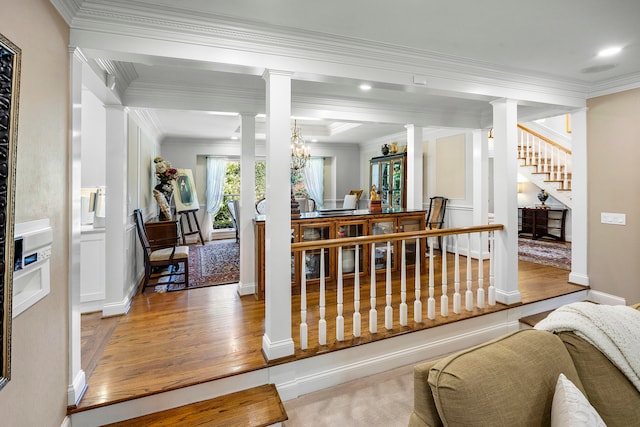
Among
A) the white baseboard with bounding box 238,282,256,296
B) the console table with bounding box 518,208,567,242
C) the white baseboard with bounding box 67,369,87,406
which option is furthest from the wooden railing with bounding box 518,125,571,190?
the white baseboard with bounding box 67,369,87,406

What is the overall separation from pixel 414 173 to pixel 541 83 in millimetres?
1952

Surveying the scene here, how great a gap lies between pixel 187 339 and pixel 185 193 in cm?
491

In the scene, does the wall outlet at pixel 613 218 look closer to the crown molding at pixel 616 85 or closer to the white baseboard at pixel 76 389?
the crown molding at pixel 616 85

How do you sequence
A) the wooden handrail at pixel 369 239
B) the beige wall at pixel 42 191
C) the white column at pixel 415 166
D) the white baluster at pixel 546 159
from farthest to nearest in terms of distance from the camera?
the white baluster at pixel 546 159
the white column at pixel 415 166
the wooden handrail at pixel 369 239
the beige wall at pixel 42 191

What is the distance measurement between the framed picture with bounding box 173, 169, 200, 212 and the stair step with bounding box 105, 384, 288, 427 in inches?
208

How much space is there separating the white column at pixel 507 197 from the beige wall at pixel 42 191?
3.58m

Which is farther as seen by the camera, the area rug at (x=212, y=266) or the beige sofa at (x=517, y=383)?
the area rug at (x=212, y=266)

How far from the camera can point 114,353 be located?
239 centimetres

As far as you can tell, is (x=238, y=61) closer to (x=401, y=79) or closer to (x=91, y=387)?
(x=401, y=79)

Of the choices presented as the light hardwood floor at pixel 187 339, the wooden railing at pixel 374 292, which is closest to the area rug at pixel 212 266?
the light hardwood floor at pixel 187 339

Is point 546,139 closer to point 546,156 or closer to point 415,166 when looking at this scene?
point 546,156

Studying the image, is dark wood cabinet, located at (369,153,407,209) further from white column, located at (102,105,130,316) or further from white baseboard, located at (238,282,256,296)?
white column, located at (102,105,130,316)

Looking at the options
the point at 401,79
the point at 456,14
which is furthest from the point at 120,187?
the point at 456,14

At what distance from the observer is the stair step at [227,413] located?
74.2 inches
